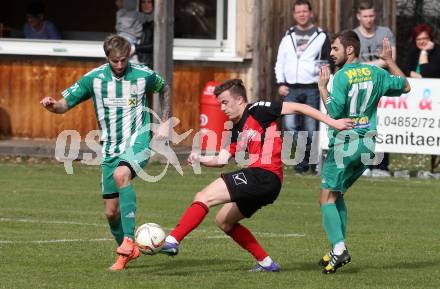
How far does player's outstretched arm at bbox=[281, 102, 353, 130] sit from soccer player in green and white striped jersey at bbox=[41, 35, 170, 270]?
1.31 m

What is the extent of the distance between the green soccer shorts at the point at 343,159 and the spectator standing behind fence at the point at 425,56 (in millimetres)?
8413

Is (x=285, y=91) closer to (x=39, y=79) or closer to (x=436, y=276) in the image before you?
(x=39, y=79)

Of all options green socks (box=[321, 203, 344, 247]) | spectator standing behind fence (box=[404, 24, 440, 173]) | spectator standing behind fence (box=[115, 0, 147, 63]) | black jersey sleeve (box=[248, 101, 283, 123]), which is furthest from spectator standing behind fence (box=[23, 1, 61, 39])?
black jersey sleeve (box=[248, 101, 283, 123])

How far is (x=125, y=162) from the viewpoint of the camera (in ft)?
36.7

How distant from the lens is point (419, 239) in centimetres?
1319

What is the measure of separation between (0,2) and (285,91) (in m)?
9.43

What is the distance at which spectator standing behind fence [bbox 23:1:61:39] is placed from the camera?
23234 millimetres

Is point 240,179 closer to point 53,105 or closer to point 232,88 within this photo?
point 232,88

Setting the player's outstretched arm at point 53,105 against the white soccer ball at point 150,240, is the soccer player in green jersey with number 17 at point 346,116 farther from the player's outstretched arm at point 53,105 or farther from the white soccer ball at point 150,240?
the player's outstretched arm at point 53,105

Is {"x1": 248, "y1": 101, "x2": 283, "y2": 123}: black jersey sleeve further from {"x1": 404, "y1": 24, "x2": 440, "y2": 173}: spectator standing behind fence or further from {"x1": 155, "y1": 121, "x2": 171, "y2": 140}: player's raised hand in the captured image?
{"x1": 404, "y1": 24, "x2": 440, "y2": 173}: spectator standing behind fence

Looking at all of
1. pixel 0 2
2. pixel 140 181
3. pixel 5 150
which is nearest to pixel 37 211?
pixel 140 181

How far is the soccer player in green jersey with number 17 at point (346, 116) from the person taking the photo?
10984mm

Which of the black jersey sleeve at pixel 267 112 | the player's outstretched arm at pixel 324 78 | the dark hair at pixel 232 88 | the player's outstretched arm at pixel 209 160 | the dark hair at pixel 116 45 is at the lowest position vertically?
the player's outstretched arm at pixel 209 160

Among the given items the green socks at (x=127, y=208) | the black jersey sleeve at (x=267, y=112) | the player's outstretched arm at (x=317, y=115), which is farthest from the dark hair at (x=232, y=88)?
the green socks at (x=127, y=208)
